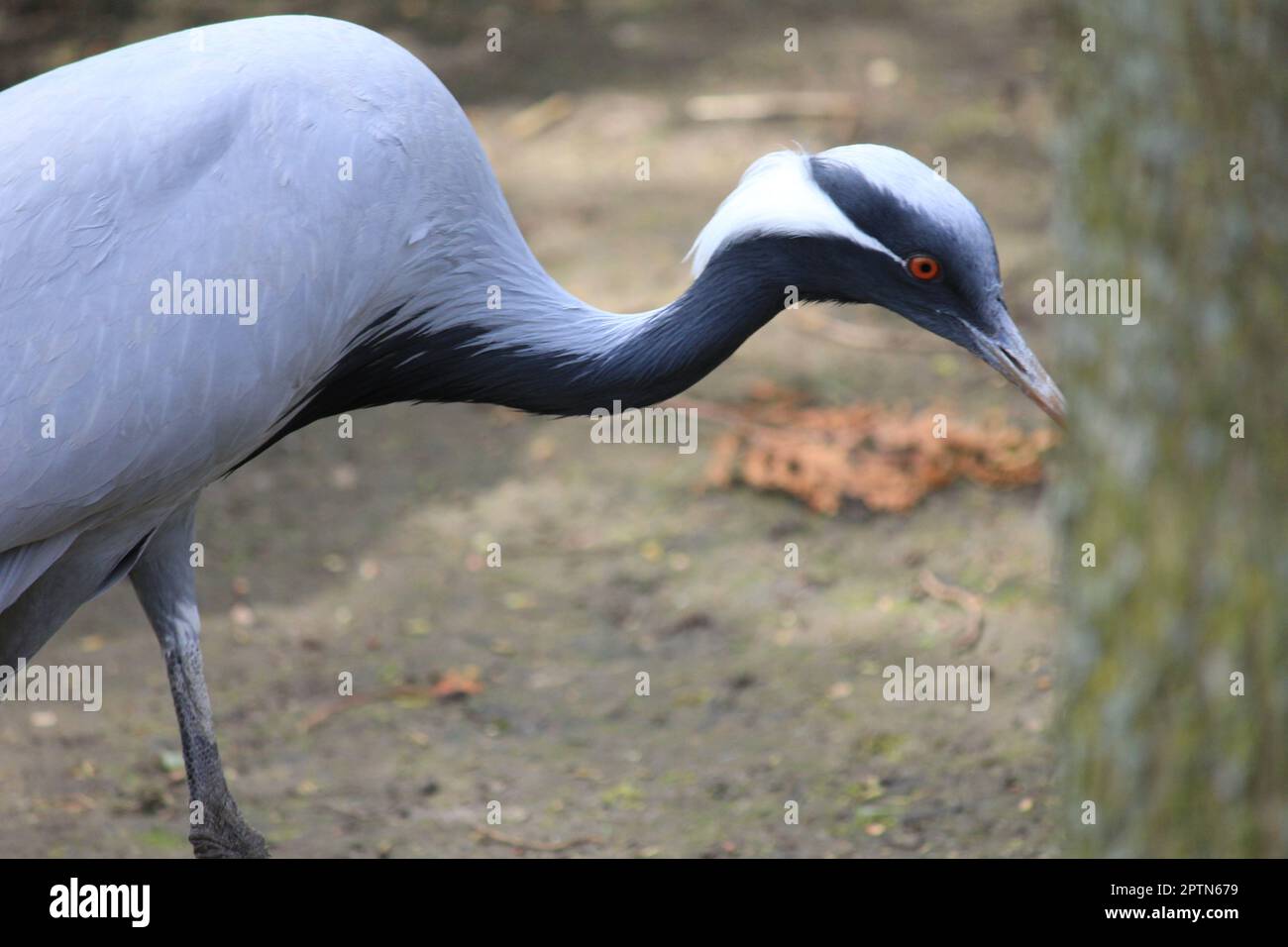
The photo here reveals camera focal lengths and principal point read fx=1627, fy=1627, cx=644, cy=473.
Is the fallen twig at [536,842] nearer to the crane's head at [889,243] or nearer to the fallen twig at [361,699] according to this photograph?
the fallen twig at [361,699]

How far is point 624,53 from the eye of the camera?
910 cm

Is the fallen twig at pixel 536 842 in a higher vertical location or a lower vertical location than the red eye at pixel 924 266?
lower

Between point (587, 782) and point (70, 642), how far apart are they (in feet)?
5.90

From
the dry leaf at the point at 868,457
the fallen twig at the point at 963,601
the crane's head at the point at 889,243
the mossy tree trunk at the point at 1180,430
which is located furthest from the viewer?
the dry leaf at the point at 868,457

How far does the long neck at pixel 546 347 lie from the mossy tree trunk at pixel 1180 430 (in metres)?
0.79

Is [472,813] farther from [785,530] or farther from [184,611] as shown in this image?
[785,530]

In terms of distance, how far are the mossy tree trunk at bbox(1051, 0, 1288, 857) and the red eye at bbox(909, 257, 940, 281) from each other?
35cm

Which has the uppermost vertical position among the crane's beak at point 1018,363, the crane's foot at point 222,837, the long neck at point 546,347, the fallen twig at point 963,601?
the long neck at point 546,347

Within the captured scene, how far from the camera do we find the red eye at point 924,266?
3371 millimetres

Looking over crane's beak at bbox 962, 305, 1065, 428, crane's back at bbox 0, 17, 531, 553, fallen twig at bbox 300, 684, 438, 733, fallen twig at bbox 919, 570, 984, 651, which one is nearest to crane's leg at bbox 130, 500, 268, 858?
crane's back at bbox 0, 17, 531, 553

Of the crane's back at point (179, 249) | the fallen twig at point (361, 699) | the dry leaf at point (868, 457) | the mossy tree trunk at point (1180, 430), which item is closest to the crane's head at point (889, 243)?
the mossy tree trunk at point (1180, 430)

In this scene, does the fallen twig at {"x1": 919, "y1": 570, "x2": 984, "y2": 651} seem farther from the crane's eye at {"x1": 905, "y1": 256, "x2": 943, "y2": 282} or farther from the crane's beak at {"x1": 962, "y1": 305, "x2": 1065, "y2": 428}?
the crane's eye at {"x1": 905, "y1": 256, "x2": 943, "y2": 282}

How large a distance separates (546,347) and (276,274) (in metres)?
0.63

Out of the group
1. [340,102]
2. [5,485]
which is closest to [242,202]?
[340,102]
